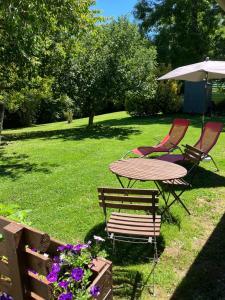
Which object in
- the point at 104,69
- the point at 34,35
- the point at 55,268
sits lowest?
the point at 55,268

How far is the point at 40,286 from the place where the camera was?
7.55 ft

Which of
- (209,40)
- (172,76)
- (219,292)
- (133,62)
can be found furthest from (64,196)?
(209,40)

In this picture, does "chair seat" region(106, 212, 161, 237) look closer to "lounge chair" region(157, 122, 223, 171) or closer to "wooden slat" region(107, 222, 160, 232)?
"wooden slat" region(107, 222, 160, 232)

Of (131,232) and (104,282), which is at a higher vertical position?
(104,282)

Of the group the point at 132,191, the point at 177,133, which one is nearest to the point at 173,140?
the point at 177,133

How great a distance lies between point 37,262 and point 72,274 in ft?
0.84

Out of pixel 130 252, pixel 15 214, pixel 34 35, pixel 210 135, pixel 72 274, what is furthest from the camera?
pixel 34 35

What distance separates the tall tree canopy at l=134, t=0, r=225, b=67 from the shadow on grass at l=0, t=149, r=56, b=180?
16654 millimetres

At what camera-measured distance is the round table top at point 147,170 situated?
5070mm

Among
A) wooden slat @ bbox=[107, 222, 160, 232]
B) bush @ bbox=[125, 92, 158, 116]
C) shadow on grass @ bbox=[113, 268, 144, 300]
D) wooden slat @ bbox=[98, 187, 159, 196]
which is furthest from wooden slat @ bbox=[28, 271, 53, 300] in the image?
bush @ bbox=[125, 92, 158, 116]

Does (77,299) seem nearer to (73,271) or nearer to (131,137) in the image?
(73,271)

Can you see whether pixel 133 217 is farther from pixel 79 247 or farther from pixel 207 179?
pixel 207 179

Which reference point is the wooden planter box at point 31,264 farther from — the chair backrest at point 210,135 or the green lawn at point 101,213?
the chair backrest at point 210,135

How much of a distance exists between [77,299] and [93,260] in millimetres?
362
